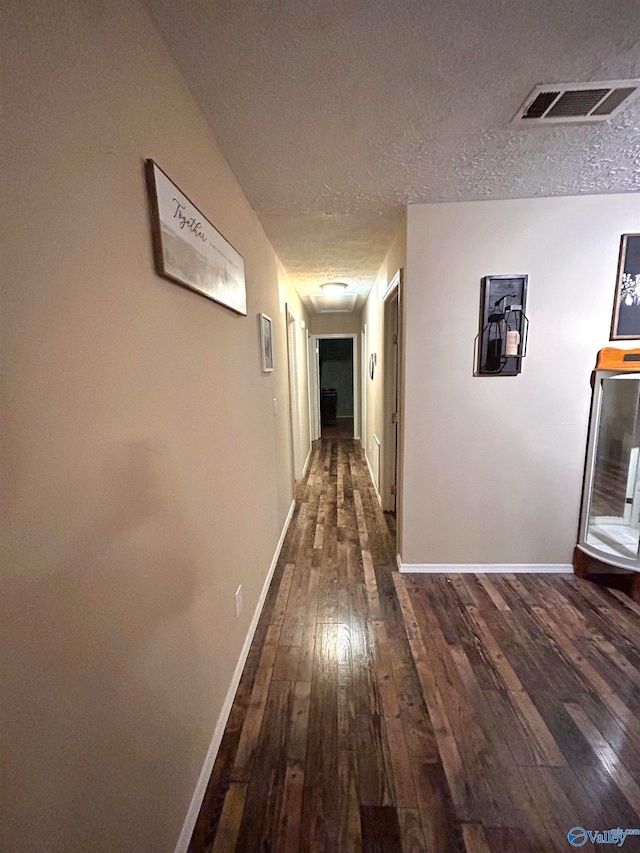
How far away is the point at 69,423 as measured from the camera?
0.58 metres

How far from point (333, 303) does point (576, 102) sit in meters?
3.89

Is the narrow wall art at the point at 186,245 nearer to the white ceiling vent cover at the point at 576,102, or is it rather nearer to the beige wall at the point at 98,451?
the beige wall at the point at 98,451

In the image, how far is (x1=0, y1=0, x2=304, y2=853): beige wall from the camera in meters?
0.49

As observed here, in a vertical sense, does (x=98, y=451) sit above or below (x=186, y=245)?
below

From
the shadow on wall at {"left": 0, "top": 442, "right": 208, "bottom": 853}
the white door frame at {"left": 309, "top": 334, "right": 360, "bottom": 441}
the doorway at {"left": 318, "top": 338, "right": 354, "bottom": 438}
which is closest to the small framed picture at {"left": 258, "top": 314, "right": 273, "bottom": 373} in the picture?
the shadow on wall at {"left": 0, "top": 442, "right": 208, "bottom": 853}

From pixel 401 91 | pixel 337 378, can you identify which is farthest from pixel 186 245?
pixel 337 378

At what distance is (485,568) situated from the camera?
2.24 meters

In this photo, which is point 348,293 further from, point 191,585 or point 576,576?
point 191,585

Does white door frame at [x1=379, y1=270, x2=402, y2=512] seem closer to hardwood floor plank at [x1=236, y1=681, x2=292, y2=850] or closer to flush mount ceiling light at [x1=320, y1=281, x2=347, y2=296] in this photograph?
flush mount ceiling light at [x1=320, y1=281, x2=347, y2=296]

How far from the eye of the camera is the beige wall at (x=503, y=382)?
1909mm

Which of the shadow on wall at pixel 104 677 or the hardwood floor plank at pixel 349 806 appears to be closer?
the shadow on wall at pixel 104 677

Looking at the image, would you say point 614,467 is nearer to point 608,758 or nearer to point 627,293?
point 627,293

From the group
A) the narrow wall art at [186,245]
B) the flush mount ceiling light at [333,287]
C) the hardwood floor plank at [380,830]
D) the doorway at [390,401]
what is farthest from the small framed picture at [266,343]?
the hardwood floor plank at [380,830]

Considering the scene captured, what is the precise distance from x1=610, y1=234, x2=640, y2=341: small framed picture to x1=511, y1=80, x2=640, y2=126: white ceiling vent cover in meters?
0.95
